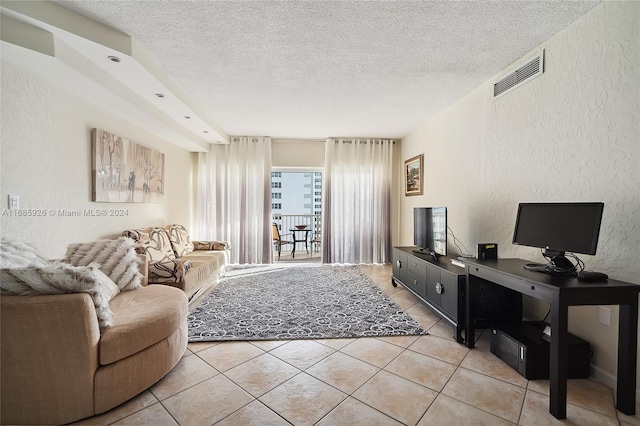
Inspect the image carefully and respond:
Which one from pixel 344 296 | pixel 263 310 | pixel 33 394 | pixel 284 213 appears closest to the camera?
pixel 33 394

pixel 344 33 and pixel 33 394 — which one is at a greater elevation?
pixel 344 33

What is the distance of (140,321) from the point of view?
171 centimetres

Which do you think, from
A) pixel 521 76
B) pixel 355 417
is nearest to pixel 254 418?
pixel 355 417

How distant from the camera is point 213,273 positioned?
13.0 ft

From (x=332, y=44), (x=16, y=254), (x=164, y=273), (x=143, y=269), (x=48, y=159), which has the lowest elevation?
(x=164, y=273)

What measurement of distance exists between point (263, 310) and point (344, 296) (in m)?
1.05

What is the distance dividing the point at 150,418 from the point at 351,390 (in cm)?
114

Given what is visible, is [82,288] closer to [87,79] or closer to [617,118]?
[87,79]

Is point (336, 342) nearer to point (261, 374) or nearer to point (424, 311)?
point (261, 374)

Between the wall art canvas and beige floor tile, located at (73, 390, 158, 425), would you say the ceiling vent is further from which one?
the wall art canvas

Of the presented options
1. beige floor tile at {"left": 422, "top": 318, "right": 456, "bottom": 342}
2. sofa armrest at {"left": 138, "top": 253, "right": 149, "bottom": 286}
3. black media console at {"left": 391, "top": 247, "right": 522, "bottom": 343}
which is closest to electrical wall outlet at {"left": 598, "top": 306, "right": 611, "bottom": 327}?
black media console at {"left": 391, "top": 247, "right": 522, "bottom": 343}

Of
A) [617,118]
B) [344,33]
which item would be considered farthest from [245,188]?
[617,118]

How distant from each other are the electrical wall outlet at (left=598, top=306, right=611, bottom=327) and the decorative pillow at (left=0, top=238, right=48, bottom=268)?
12.3 feet

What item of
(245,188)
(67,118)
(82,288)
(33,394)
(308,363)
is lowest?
(308,363)
